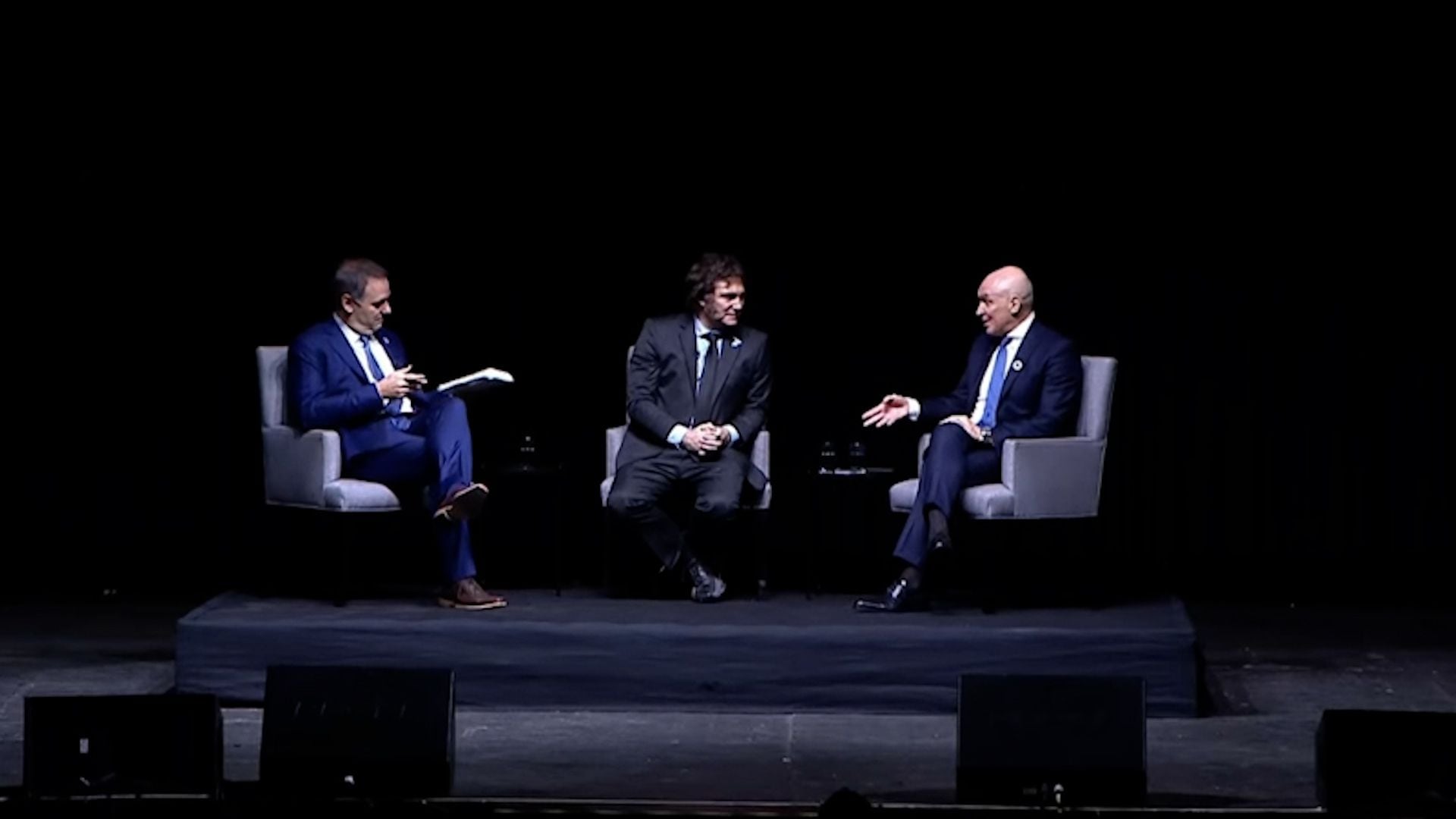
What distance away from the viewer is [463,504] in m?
7.09

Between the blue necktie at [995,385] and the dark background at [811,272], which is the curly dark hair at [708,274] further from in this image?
the dark background at [811,272]

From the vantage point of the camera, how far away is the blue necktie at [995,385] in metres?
7.49

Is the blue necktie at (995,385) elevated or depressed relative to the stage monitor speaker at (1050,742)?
elevated

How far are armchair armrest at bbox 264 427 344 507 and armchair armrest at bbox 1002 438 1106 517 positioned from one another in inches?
76.9

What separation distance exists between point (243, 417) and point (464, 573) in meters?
1.84

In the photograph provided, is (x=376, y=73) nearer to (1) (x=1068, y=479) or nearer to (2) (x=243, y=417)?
(2) (x=243, y=417)

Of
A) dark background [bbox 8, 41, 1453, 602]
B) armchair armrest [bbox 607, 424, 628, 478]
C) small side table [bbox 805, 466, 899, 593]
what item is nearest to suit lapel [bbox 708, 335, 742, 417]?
armchair armrest [bbox 607, 424, 628, 478]

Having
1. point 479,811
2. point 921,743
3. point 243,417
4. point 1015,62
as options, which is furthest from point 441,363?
point 479,811

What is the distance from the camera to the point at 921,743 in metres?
6.29

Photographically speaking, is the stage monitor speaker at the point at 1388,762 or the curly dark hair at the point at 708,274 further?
the curly dark hair at the point at 708,274

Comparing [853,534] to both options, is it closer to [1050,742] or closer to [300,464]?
[300,464]

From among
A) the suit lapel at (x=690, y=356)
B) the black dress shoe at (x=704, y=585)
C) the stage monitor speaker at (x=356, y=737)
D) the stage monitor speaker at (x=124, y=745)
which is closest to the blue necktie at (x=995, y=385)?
the suit lapel at (x=690, y=356)

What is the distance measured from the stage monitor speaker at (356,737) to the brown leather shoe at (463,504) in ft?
7.27

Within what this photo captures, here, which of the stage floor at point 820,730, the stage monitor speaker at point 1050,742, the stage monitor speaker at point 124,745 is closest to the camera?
the stage monitor speaker at point 124,745
